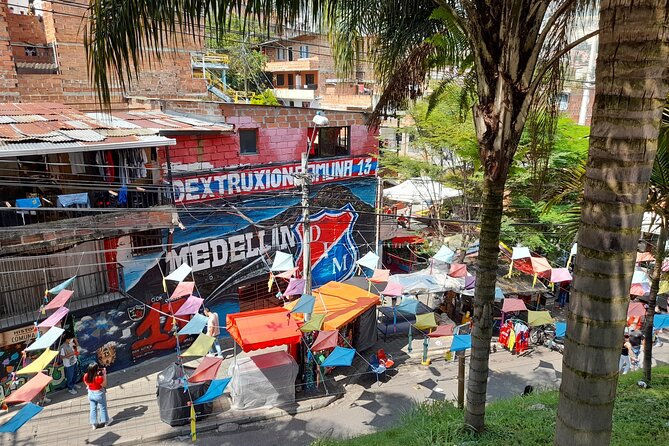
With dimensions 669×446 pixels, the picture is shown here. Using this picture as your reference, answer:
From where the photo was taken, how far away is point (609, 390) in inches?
134

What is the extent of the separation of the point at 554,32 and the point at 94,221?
11.1 metres

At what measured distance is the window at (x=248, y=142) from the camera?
15648 millimetres

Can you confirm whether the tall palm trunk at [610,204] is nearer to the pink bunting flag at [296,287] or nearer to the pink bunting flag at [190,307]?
the pink bunting flag at [190,307]

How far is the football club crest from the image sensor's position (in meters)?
17.9

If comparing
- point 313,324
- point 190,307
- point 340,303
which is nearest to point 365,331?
point 340,303

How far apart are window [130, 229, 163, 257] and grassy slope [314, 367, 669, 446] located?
8234 millimetres

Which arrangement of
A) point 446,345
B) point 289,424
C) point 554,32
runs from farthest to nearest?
point 446,345 → point 289,424 → point 554,32

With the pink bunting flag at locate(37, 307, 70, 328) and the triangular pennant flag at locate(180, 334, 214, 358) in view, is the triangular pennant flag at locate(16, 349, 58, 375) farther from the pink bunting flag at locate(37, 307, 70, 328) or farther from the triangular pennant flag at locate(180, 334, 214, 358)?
the triangular pennant flag at locate(180, 334, 214, 358)

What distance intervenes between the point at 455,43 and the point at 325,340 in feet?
26.3

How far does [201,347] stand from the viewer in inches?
432

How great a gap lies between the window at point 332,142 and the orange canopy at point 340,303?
17.1 feet

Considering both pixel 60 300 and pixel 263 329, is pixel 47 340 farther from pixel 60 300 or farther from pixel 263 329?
pixel 263 329

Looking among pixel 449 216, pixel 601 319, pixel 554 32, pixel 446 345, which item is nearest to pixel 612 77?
pixel 601 319

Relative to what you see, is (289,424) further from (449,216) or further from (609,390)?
(449,216)
